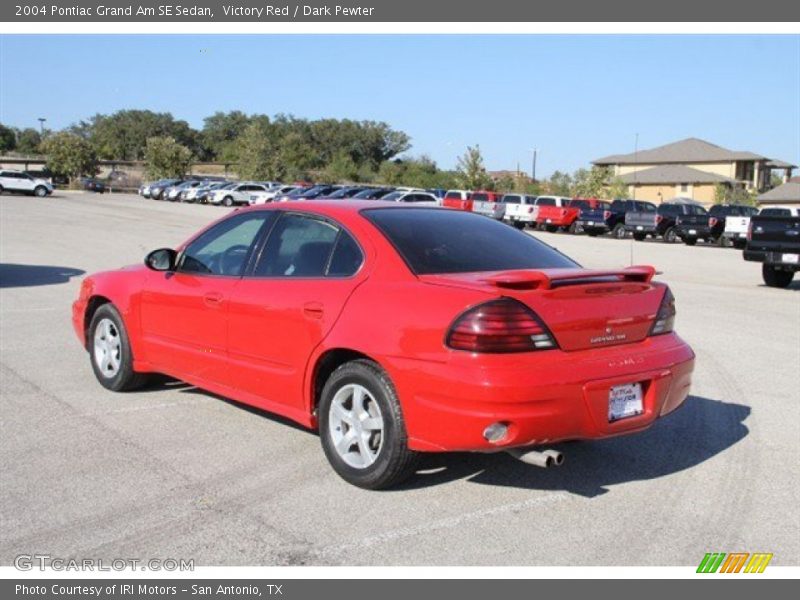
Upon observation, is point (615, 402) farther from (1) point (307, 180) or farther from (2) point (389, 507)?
(1) point (307, 180)

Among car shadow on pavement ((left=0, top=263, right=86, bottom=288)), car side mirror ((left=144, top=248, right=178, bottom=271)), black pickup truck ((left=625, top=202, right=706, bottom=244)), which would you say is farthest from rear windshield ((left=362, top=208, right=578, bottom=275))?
black pickup truck ((left=625, top=202, right=706, bottom=244))

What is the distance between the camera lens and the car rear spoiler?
4289mm

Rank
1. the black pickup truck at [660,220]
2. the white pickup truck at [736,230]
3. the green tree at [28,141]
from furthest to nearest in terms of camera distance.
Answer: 1. the green tree at [28,141]
2. the black pickup truck at [660,220]
3. the white pickup truck at [736,230]

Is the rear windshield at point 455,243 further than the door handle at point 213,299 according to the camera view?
No

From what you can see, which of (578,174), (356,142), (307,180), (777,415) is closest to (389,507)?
(777,415)

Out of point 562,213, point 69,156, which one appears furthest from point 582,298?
point 69,156

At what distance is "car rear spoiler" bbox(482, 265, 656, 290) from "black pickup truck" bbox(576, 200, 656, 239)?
33.6 meters

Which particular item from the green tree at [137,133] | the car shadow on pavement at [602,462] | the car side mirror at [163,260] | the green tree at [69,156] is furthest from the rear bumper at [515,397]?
the green tree at [137,133]

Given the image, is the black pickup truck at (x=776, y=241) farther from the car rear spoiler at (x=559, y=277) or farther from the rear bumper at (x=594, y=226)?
the rear bumper at (x=594, y=226)

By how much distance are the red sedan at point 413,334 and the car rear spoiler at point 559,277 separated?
0.04 feet

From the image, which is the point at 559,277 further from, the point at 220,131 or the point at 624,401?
the point at 220,131

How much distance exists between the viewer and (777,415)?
643 centimetres

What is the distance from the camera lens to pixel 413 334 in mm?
4363

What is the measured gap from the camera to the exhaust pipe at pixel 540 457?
4289mm
